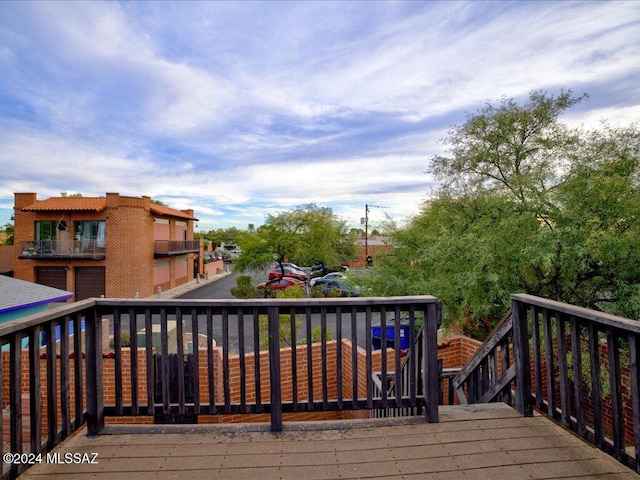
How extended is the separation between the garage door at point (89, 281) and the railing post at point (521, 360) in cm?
2041

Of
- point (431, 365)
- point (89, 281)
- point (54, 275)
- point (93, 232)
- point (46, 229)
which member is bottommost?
point (89, 281)

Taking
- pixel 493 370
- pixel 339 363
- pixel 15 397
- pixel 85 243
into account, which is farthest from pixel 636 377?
pixel 85 243

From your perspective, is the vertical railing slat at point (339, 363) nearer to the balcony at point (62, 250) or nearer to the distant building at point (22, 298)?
the distant building at point (22, 298)

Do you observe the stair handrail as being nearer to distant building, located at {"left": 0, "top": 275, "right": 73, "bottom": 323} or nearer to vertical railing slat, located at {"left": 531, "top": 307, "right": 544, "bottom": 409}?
vertical railing slat, located at {"left": 531, "top": 307, "right": 544, "bottom": 409}

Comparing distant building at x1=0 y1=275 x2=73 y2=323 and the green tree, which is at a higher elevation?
the green tree

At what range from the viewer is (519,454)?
69.4 inches

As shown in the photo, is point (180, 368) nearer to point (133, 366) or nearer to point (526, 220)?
point (133, 366)

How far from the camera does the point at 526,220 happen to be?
5.91 metres

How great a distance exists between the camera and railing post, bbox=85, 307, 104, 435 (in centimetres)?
198

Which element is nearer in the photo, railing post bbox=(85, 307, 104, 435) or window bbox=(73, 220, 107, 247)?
railing post bbox=(85, 307, 104, 435)

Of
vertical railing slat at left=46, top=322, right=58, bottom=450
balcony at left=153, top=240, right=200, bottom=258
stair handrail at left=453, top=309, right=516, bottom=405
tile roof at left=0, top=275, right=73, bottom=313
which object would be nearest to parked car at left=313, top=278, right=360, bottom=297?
balcony at left=153, top=240, right=200, bottom=258

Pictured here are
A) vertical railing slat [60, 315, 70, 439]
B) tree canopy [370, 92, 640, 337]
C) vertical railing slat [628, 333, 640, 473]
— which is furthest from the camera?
tree canopy [370, 92, 640, 337]

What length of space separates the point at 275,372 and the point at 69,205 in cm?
2017

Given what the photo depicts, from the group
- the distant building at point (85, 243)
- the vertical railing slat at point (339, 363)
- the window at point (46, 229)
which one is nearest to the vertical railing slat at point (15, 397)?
the vertical railing slat at point (339, 363)
